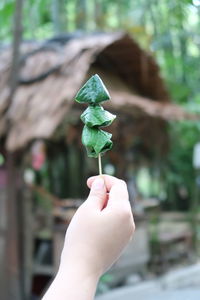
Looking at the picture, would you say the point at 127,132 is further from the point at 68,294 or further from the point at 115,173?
the point at 68,294

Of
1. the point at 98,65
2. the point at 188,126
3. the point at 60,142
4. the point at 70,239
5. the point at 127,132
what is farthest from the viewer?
the point at 188,126

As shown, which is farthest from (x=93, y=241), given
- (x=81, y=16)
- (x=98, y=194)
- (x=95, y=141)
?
(x=81, y=16)

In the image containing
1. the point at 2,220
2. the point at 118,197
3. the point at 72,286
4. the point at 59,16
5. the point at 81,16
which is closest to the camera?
the point at 72,286

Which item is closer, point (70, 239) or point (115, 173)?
point (70, 239)

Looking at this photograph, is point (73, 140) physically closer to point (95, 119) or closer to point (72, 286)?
point (95, 119)

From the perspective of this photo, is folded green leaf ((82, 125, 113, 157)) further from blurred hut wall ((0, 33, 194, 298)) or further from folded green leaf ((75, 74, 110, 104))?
blurred hut wall ((0, 33, 194, 298))

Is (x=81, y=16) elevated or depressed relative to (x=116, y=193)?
elevated

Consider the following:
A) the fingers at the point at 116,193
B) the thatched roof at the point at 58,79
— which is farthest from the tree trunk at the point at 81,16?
the fingers at the point at 116,193

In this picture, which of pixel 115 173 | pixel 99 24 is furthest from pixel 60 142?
pixel 99 24
